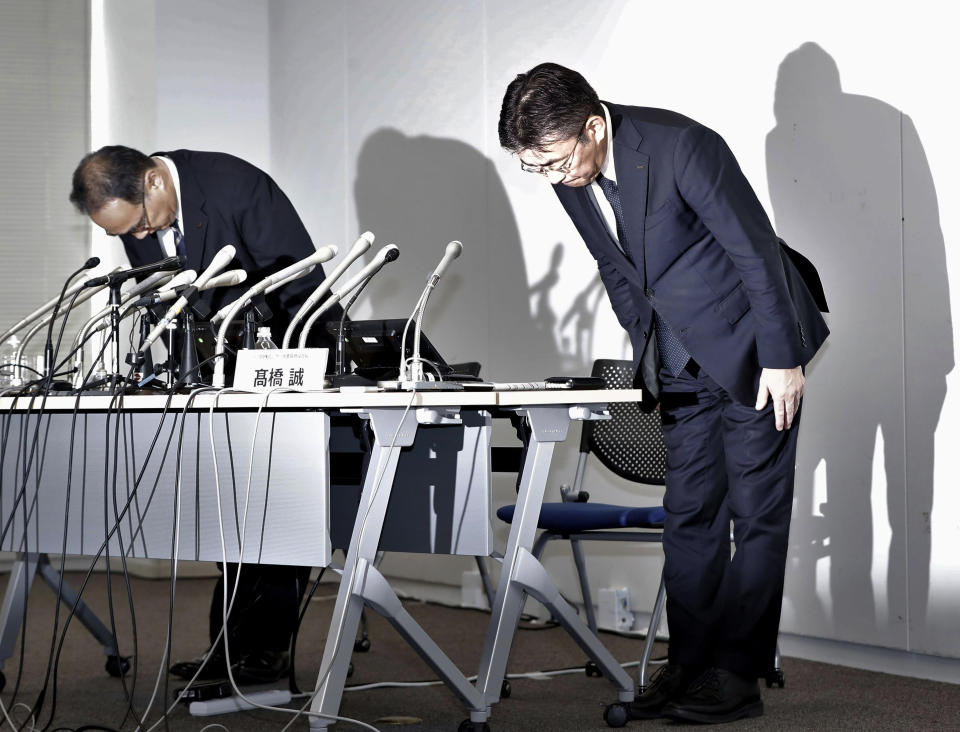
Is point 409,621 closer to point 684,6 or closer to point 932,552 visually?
point 932,552

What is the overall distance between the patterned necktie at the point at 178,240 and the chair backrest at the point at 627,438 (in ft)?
3.83

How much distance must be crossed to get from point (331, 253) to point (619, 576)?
1.83 metres

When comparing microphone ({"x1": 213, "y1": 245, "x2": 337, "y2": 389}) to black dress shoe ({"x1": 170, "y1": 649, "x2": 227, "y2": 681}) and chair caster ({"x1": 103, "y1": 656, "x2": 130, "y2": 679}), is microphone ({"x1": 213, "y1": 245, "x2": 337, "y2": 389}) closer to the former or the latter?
black dress shoe ({"x1": 170, "y1": 649, "x2": 227, "y2": 681})

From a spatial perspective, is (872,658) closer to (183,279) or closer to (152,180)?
(183,279)

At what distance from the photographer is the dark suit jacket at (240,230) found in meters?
3.05

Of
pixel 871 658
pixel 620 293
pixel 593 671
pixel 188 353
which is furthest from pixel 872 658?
pixel 188 353

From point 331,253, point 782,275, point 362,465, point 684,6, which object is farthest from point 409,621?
point 684,6

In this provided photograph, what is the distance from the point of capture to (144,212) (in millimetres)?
2959

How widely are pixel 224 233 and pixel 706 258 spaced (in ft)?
4.43

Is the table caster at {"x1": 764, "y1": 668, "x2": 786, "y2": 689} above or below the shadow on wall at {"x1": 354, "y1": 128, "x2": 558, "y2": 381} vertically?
below

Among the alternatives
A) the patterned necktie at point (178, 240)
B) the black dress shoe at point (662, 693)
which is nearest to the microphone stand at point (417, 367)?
the black dress shoe at point (662, 693)

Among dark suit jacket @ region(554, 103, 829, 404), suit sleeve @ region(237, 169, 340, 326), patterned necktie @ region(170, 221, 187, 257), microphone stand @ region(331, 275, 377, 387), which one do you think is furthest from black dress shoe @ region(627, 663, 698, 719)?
patterned necktie @ region(170, 221, 187, 257)

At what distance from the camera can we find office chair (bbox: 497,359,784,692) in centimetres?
276

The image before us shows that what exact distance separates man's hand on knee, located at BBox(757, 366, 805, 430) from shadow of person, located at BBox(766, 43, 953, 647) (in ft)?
2.43
